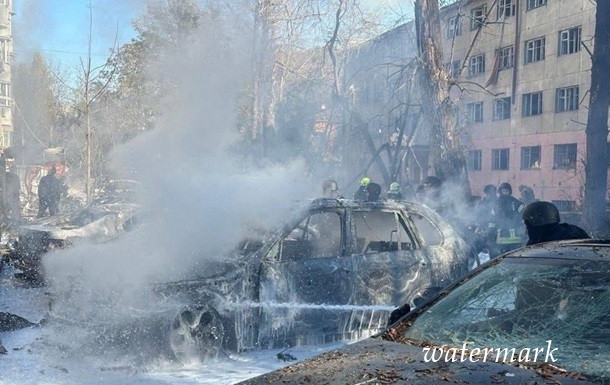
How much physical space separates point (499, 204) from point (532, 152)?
23.6 m

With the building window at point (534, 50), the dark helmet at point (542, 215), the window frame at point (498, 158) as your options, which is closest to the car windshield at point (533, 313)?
the dark helmet at point (542, 215)

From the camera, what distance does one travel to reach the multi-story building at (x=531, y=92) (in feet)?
98.4

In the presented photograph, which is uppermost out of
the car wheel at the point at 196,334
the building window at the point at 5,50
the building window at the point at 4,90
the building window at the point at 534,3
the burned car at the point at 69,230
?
the building window at the point at 534,3

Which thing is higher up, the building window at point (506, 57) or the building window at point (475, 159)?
the building window at point (506, 57)

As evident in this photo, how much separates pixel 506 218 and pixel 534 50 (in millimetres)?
24436

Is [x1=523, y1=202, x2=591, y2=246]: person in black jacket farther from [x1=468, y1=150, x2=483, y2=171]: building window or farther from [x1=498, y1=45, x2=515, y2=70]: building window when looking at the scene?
[x1=468, y1=150, x2=483, y2=171]: building window

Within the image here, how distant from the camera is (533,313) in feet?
10.7

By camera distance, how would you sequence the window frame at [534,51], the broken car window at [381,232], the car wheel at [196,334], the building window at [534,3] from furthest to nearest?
the window frame at [534,51], the building window at [534,3], the broken car window at [381,232], the car wheel at [196,334]

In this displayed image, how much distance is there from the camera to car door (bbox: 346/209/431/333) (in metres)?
6.41

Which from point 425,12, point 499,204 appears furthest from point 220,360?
point 425,12

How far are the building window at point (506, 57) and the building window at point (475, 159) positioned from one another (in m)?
5.05

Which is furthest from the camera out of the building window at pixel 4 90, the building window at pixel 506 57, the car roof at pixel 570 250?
the building window at pixel 4 90

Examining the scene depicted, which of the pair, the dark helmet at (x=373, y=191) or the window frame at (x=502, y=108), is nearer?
the dark helmet at (x=373, y=191)

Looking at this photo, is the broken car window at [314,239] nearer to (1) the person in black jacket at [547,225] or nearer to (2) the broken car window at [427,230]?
(2) the broken car window at [427,230]
